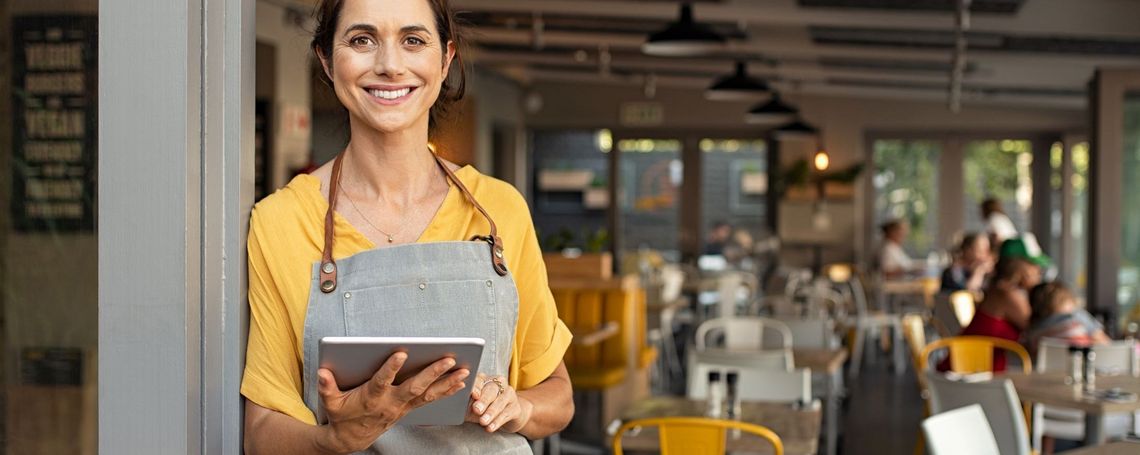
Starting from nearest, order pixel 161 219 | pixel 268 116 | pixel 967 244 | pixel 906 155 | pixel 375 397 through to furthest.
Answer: pixel 375 397
pixel 161 219
pixel 268 116
pixel 967 244
pixel 906 155

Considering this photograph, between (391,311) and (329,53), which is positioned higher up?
(329,53)

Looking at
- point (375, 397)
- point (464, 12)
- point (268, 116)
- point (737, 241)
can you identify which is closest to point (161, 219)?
point (375, 397)

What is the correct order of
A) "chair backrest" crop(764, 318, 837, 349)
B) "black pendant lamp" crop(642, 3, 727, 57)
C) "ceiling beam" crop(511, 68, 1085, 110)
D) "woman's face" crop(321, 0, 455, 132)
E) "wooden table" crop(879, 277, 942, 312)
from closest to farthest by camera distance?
"woman's face" crop(321, 0, 455, 132)
"black pendant lamp" crop(642, 3, 727, 57)
"chair backrest" crop(764, 318, 837, 349)
"wooden table" crop(879, 277, 942, 312)
"ceiling beam" crop(511, 68, 1085, 110)

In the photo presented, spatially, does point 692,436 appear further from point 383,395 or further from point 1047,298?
point 1047,298

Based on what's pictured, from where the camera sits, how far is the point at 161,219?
1762mm

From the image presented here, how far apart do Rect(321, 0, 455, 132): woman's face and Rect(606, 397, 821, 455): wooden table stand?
290cm

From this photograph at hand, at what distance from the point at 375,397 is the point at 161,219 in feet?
1.26

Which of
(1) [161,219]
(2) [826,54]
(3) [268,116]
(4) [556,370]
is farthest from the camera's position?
(2) [826,54]

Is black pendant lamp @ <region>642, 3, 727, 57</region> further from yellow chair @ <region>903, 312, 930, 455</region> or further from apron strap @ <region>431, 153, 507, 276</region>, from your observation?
apron strap @ <region>431, 153, 507, 276</region>

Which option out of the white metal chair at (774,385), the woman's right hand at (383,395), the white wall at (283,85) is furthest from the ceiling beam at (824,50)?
the woman's right hand at (383,395)

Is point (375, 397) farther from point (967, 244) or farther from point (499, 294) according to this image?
point (967, 244)

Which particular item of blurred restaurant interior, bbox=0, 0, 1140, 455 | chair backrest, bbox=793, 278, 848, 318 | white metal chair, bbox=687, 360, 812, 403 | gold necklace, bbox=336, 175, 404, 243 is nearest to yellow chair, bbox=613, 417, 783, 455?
blurred restaurant interior, bbox=0, 0, 1140, 455

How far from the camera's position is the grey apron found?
5.93ft

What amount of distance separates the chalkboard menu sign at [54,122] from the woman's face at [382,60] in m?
0.32
